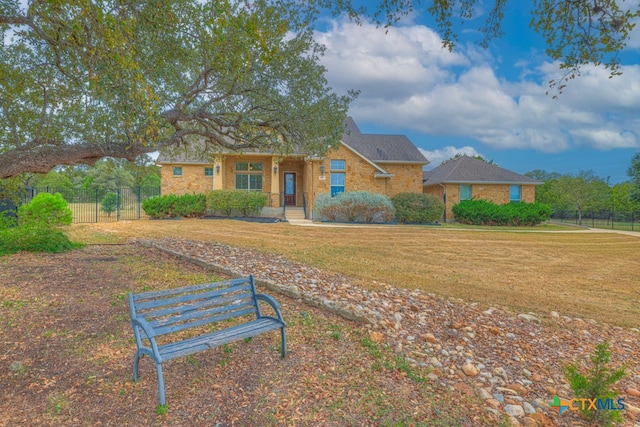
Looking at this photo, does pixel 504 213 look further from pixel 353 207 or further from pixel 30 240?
pixel 30 240

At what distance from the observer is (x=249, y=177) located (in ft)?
77.8

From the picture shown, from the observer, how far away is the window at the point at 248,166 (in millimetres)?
23623

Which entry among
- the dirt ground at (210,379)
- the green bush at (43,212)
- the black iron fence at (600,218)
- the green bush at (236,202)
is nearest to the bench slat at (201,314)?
the dirt ground at (210,379)

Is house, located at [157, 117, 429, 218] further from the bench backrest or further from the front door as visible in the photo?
the bench backrest

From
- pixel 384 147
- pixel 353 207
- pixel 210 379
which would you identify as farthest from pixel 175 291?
pixel 384 147

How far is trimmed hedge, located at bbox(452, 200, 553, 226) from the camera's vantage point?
21.9 metres

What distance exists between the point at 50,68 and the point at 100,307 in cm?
471

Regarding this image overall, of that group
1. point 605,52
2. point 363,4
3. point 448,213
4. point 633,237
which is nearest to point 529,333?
point 605,52

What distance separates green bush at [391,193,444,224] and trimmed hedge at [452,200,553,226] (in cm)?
301

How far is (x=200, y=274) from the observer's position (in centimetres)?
653

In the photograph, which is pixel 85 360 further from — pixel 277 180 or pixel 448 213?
pixel 448 213

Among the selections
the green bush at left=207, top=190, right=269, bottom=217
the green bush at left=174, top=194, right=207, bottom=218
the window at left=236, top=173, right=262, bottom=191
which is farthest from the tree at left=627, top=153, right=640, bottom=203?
the green bush at left=174, top=194, right=207, bottom=218

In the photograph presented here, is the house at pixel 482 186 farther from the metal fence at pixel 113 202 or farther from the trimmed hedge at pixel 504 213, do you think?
the metal fence at pixel 113 202

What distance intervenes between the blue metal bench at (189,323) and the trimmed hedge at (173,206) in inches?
676
